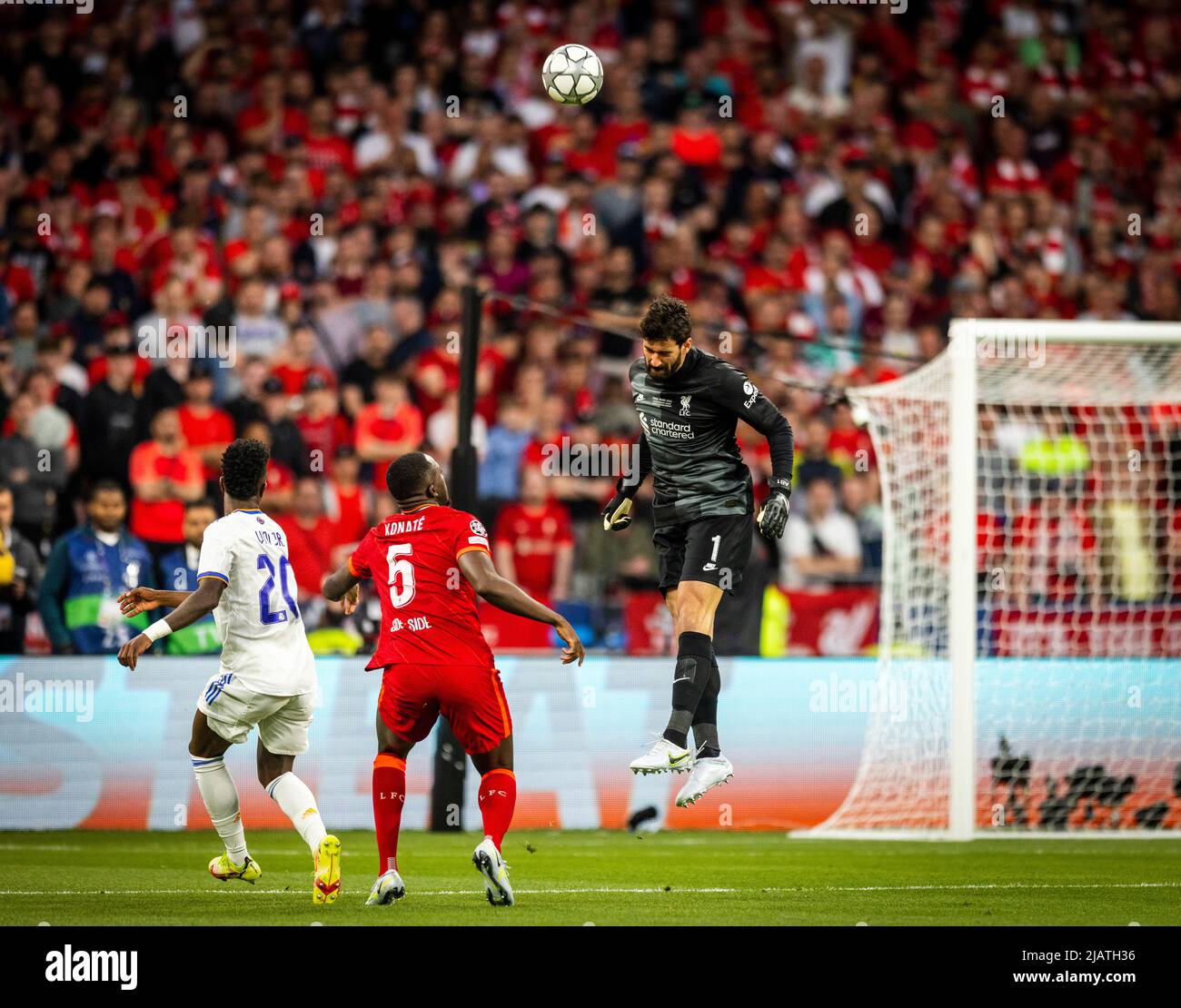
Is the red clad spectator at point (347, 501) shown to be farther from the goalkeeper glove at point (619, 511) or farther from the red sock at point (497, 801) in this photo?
the red sock at point (497, 801)

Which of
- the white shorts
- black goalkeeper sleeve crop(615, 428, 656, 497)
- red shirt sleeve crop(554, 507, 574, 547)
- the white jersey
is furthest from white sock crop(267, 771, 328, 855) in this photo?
red shirt sleeve crop(554, 507, 574, 547)

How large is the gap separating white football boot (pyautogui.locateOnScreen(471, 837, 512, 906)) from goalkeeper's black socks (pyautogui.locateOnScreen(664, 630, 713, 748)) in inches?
43.3

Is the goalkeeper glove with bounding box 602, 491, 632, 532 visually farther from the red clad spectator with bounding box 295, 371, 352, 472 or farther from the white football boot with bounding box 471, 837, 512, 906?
the red clad spectator with bounding box 295, 371, 352, 472

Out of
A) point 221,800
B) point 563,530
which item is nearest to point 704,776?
point 221,800

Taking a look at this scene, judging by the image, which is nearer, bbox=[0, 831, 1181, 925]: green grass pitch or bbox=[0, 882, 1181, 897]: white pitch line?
bbox=[0, 831, 1181, 925]: green grass pitch

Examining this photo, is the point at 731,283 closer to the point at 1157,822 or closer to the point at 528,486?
the point at 528,486

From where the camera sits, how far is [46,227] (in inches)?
642

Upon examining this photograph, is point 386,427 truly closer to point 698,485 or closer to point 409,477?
point 698,485

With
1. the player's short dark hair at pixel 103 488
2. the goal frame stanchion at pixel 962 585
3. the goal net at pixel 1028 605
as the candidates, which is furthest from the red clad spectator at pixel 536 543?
the goal frame stanchion at pixel 962 585

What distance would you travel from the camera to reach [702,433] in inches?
348

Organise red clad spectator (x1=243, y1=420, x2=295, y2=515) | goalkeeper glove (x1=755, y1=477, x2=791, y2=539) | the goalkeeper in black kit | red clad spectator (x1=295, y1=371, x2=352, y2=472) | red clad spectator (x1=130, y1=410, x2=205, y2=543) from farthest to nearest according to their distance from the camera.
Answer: red clad spectator (x1=295, y1=371, x2=352, y2=472) → red clad spectator (x1=130, y1=410, x2=205, y2=543) → red clad spectator (x1=243, y1=420, x2=295, y2=515) → the goalkeeper in black kit → goalkeeper glove (x1=755, y1=477, x2=791, y2=539)

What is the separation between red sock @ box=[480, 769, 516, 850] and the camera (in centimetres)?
795

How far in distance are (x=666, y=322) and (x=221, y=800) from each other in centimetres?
303

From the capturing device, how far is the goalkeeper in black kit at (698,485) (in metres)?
8.55
